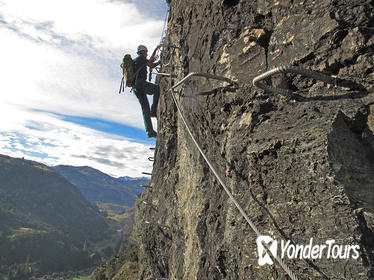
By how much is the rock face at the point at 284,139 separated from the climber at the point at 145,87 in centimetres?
474

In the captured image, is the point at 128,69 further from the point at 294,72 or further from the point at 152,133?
the point at 294,72

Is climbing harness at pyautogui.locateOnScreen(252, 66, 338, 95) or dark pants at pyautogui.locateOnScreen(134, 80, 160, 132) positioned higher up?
dark pants at pyautogui.locateOnScreen(134, 80, 160, 132)

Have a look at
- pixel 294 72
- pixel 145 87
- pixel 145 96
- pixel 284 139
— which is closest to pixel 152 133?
pixel 145 96

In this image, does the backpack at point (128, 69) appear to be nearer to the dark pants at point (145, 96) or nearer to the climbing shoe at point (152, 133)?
the dark pants at point (145, 96)

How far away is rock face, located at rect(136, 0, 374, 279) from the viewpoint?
128 inches

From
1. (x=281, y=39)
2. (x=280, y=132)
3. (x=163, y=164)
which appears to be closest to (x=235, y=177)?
(x=280, y=132)

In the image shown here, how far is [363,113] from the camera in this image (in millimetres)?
3520

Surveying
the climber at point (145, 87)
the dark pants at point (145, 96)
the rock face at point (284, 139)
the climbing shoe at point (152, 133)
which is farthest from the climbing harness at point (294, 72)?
the climbing shoe at point (152, 133)

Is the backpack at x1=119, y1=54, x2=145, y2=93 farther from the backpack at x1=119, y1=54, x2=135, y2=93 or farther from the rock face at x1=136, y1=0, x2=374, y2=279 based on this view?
the rock face at x1=136, y1=0, x2=374, y2=279

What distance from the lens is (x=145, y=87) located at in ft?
37.3

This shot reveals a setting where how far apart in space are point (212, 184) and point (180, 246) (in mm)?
2832

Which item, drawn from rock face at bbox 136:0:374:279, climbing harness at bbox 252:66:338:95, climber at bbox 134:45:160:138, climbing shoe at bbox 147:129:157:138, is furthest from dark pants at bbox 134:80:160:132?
climbing harness at bbox 252:66:338:95

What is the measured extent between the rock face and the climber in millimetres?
4742

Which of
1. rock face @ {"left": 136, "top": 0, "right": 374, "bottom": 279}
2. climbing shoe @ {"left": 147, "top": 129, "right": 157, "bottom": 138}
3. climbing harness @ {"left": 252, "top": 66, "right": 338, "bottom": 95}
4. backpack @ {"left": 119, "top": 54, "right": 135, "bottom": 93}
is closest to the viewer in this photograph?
rock face @ {"left": 136, "top": 0, "right": 374, "bottom": 279}
